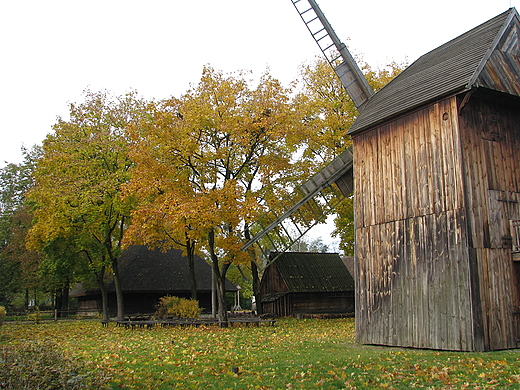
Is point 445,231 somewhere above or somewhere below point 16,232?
below

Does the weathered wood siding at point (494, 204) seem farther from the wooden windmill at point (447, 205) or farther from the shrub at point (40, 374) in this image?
the shrub at point (40, 374)

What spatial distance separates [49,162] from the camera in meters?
28.6

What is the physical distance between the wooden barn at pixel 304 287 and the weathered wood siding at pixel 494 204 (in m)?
19.4

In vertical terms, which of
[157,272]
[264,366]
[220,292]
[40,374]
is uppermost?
[157,272]

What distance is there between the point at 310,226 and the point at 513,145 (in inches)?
464

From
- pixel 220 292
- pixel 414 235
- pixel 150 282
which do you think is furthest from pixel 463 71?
pixel 150 282

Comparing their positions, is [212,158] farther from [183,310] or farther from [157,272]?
[157,272]

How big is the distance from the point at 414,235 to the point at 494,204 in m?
2.42

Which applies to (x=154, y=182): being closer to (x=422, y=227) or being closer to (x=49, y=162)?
(x=49, y=162)

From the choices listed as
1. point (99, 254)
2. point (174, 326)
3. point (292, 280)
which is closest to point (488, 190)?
point (174, 326)

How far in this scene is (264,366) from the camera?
10.7m

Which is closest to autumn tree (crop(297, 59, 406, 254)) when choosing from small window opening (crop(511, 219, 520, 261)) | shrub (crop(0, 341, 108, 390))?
small window opening (crop(511, 219, 520, 261))

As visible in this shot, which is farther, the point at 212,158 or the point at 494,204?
the point at 212,158

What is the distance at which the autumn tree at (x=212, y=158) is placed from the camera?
71.7 ft
